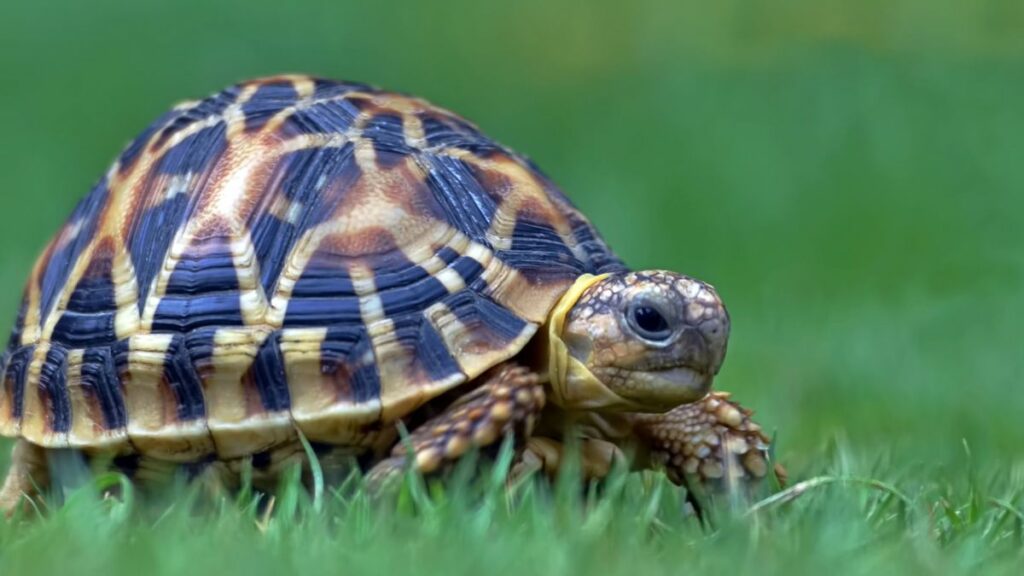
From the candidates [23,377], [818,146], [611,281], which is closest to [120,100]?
[818,146]

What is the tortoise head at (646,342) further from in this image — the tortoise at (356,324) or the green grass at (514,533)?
the green grass at (514,533)

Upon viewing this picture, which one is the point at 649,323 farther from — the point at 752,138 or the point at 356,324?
the point at 752,138

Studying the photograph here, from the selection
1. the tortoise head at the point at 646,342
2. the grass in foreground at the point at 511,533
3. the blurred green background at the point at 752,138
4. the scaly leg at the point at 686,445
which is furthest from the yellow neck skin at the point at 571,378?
the blurred green background at the point at 752,138

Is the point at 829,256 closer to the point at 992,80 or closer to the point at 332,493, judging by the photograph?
the point at 992,80

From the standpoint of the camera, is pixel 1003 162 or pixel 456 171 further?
pixel 1003 162

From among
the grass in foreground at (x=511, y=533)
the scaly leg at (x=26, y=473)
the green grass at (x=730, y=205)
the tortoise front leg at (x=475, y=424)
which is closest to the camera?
the grass in foreground at (x=511, y=533)

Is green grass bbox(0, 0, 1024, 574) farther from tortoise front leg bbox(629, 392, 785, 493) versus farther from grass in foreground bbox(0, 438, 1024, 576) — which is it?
tortoise front leg bbox(629, 392, 785, 493)
